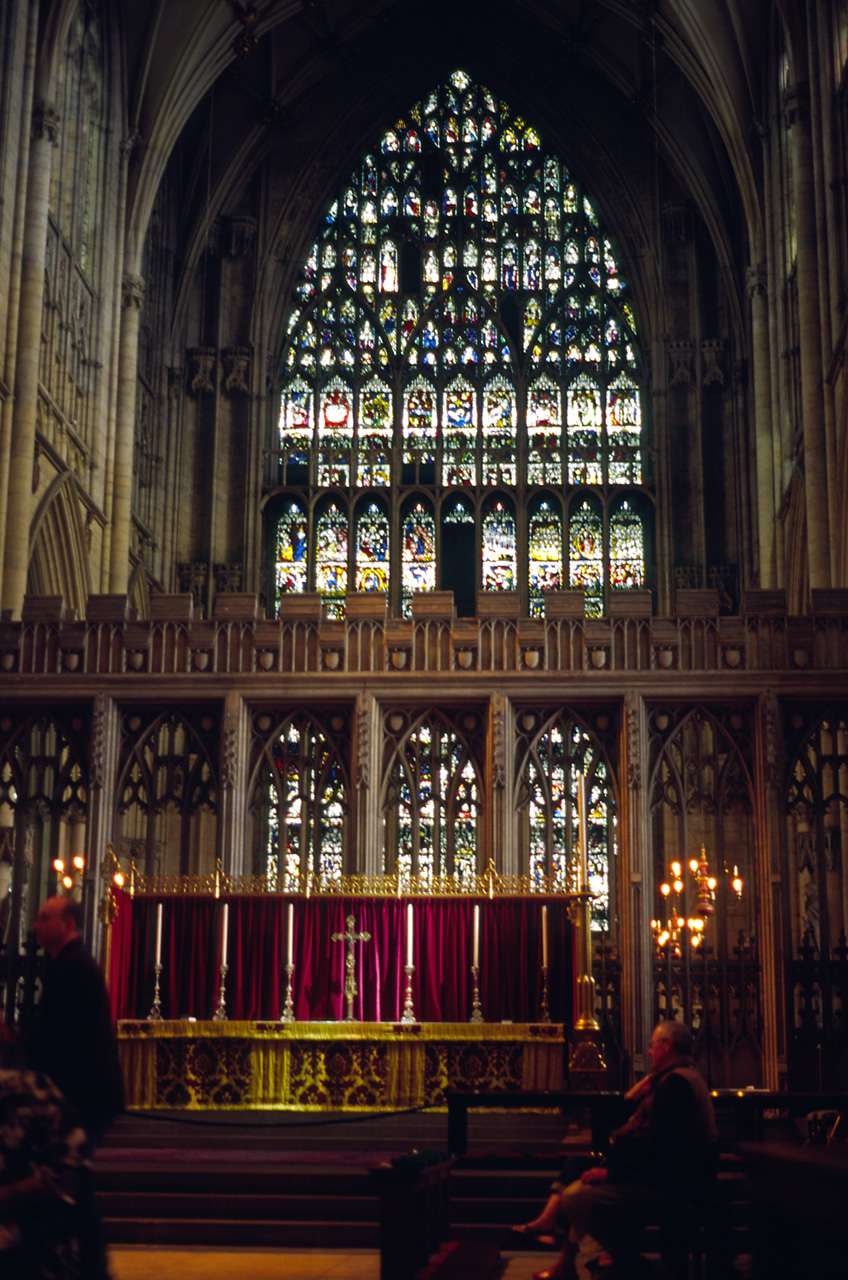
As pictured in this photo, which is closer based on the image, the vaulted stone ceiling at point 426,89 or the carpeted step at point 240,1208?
the carpeted step at point 240,1208

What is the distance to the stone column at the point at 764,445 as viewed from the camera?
21.5 metres

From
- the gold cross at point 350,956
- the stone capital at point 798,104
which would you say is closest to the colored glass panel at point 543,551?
the stone capital at point 798,104

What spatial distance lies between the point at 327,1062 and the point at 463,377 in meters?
17.0

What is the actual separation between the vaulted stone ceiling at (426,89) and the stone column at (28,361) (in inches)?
243

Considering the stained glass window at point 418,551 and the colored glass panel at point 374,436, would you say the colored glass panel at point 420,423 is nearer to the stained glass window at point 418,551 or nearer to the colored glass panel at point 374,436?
the colored glass panel at point 374,436

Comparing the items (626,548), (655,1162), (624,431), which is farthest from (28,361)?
(655,1162)

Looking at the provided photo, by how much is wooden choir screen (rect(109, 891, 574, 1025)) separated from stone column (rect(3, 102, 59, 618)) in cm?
596

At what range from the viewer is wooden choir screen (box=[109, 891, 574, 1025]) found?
469 inches

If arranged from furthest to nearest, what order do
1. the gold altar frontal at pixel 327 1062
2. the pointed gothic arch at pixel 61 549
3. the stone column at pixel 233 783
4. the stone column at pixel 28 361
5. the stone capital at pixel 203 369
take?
the stone capital at pixel 203 369, the pointed gothic arch at pixel 61 549, the stone column at pixel 28 361, the stone column at pixel 233 783, the gold altar frontal at pixel 327 1062

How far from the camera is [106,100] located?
22016mm

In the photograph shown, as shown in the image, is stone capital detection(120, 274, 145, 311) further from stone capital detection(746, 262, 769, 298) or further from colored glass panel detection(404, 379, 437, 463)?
stone capital detection(746, 262, 769, 298)

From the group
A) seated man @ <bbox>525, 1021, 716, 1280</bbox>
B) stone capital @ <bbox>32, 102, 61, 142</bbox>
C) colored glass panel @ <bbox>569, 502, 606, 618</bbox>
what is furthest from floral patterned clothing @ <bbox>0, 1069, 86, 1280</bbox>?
colored glass panel @ <bbox>569, 502, 606, 618</bbox>

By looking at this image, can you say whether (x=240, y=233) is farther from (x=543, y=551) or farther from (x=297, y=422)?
(x=543, y=551)

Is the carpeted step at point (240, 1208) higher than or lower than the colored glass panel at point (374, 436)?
lower
